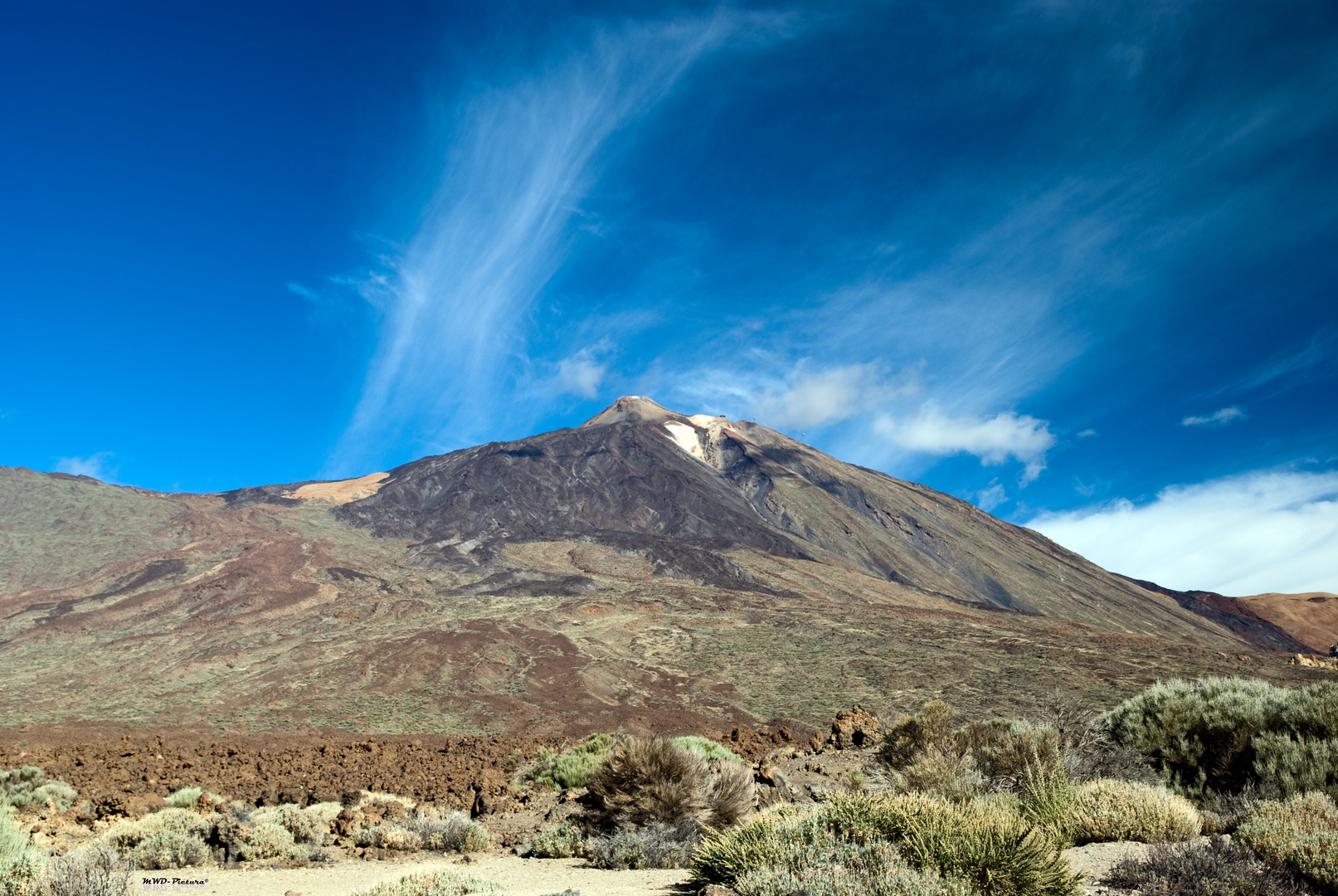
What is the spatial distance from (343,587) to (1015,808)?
163 feet

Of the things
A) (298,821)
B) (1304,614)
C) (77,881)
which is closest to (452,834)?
(298,821)

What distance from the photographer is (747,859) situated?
502 centimetres

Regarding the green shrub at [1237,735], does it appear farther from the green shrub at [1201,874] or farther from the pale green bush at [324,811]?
the pale green bush at [324,811]

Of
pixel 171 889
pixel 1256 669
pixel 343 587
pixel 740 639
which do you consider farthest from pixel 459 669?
pixel 1256 669

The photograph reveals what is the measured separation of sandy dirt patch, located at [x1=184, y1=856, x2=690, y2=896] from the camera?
6414 millimetres

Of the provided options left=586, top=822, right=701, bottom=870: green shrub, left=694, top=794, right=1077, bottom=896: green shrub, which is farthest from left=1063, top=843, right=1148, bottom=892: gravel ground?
left=586, top=822, right=701, bottom=870: green shrub

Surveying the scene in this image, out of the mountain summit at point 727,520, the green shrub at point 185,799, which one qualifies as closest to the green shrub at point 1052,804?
the green shrub at point 185,799

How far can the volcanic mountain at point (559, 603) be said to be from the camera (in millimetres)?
28328

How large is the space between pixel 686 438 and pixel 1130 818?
10790cm

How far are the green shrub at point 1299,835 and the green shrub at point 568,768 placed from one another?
814 centimetres

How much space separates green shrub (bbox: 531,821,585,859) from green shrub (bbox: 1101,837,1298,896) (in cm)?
546

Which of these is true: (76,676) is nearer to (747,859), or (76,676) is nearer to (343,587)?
(343,587)

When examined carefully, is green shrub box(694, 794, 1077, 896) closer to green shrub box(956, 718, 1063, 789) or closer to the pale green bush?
green shrub box(956, 718, 1063, 789)

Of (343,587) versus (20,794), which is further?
(343,587)
